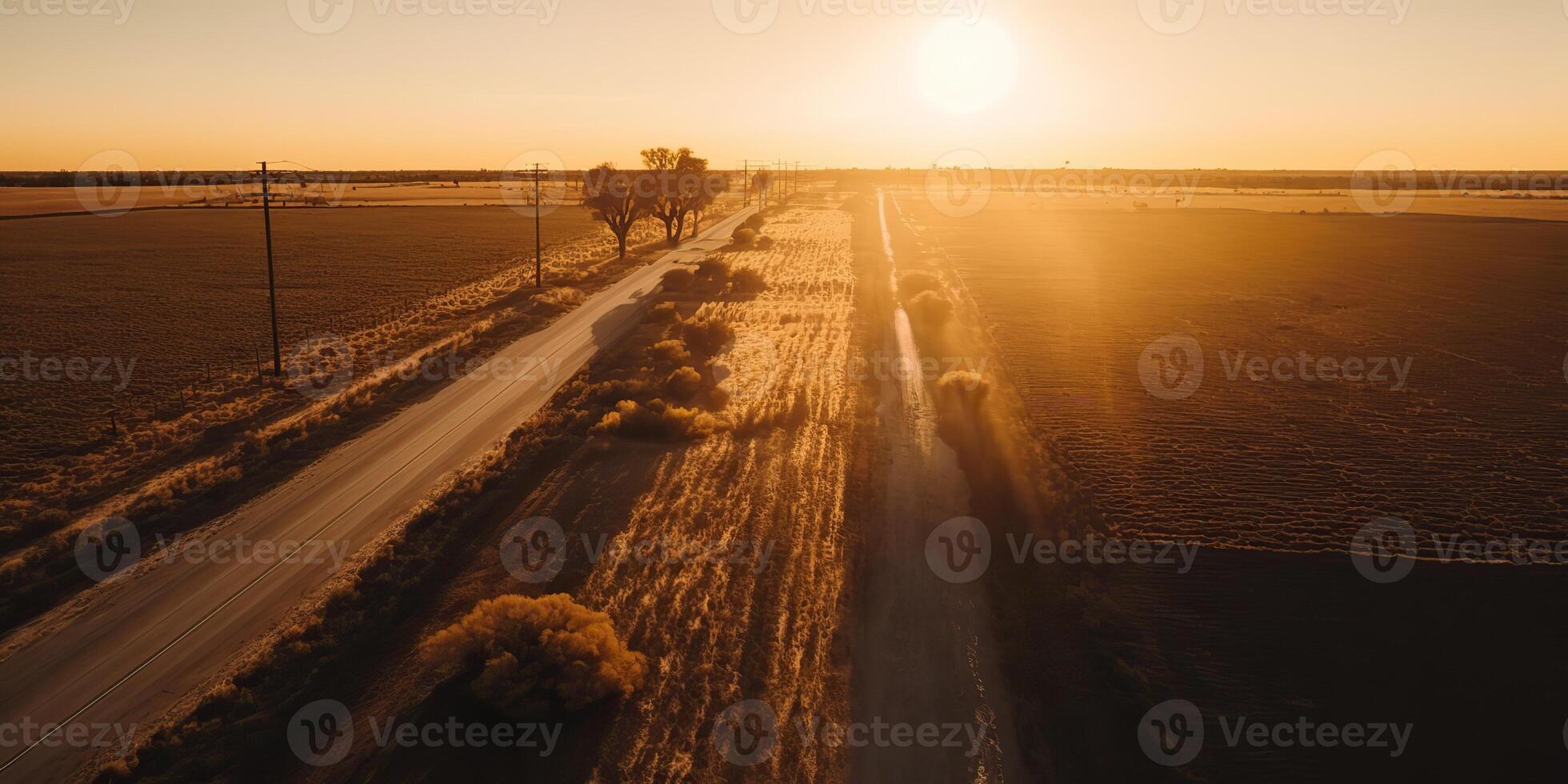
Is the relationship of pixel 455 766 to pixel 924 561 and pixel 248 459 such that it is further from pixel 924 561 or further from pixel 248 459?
pixel 248 459

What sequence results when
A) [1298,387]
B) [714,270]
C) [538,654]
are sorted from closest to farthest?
[538,654]
[1298,387]
[714,270]

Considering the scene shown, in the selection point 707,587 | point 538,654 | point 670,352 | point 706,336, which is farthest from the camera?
point 706,336

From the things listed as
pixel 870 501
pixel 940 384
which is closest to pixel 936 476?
pixel 870 501

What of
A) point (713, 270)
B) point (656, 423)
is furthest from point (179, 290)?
point (656, 423)

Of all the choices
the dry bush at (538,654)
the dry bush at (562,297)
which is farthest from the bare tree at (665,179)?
the dry bush at (538,654)

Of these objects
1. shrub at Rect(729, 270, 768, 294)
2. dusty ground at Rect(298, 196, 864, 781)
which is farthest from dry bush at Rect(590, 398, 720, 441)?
shrub at Rect(729, 270, 768, 294)

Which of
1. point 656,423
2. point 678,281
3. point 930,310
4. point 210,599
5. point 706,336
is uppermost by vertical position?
point 678,281

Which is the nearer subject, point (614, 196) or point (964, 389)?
point (964, 389)

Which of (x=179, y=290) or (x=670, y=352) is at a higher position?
(x=179, y=290)

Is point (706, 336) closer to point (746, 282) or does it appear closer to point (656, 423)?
point (656, 423)
